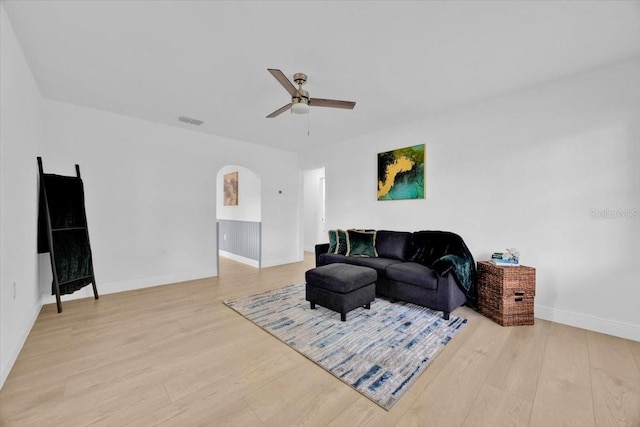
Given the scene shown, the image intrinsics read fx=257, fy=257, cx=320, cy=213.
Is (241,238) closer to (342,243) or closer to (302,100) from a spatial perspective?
(342,243)

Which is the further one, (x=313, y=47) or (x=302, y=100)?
(x=302, y=100)

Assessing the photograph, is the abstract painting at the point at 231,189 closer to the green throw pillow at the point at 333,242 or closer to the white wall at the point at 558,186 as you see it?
the green throw pillow at the point at 333,242

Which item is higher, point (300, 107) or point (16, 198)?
point (300, 107)

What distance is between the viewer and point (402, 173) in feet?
13.3

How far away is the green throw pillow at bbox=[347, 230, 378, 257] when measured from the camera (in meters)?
3.92

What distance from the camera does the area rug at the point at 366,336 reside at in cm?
178

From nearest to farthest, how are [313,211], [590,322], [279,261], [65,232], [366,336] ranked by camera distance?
[366,336] < [590,322] < [65,232] < [279,261] < [313,211]

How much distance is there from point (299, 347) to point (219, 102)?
2.96 metres

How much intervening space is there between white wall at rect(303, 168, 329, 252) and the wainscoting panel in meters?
2.13

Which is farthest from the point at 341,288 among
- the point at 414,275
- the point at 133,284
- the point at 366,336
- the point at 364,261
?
the point at 133,284

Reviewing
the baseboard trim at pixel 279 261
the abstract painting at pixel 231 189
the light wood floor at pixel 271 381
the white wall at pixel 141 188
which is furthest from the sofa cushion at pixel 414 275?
the abstract painting at pixel 231 189

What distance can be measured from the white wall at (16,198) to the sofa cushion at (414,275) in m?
3.36

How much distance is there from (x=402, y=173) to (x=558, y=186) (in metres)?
1.84

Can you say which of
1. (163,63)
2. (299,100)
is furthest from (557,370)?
(163,63)
